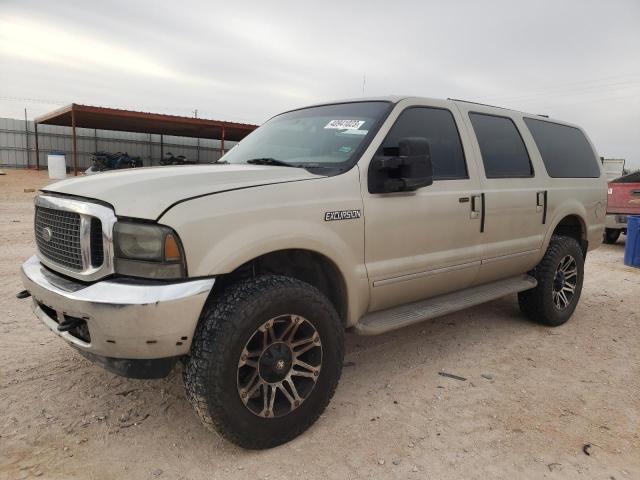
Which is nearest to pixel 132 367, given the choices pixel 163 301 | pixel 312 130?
pixel 163 301

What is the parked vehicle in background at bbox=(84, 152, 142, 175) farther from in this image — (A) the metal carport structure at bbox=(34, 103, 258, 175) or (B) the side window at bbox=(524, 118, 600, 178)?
(B) the side window at bbox=(524, 118, 600, 178)

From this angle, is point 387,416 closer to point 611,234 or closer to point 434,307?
point 434,307

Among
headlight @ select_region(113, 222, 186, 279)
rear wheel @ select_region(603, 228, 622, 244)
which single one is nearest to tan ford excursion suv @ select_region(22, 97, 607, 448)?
headlight @ select_region(113, 222, 186, 279)

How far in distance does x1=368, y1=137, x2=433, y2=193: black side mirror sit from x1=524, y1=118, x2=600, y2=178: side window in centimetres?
210

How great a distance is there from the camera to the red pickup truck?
9078 mm

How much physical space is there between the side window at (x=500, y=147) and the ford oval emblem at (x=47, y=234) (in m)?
3.06

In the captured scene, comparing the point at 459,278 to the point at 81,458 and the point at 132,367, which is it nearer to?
the point at 132,367

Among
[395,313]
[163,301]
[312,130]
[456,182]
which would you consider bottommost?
[395,313]

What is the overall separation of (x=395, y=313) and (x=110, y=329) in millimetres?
1828

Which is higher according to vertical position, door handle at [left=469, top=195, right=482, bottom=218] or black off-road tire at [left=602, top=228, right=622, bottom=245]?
door handle at [left=469, top=195, right=482, bottom=218]

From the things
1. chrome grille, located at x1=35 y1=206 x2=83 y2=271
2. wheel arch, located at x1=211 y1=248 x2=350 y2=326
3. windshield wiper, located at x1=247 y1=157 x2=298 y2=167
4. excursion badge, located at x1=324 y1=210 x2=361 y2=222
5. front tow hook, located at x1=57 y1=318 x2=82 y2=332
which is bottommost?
front tow hook, located at x1=57 y1=318 x2=82 y2=332

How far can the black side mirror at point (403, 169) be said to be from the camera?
2.79 metres

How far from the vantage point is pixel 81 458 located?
237 centimetres

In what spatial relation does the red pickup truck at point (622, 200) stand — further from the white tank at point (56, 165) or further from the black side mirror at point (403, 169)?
the white tank at point (56, 165)
